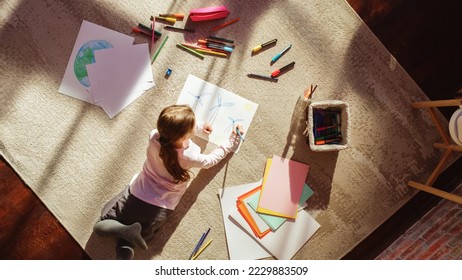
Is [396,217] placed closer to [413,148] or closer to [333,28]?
[413,148]

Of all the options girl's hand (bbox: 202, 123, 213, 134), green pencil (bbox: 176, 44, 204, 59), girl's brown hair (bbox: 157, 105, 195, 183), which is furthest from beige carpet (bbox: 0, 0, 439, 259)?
girl's brown hair (bbox: 157, 105, 195, 183)

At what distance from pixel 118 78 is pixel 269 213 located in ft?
2.99

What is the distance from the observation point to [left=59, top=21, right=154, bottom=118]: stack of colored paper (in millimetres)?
1674

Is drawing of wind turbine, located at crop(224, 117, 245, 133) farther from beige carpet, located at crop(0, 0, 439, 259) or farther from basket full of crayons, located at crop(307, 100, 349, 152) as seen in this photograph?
basket full of crayons, located at crop(307, 100, 349, 152)

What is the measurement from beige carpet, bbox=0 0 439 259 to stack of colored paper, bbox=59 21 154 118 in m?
0.04

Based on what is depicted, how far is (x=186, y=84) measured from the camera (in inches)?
66.8

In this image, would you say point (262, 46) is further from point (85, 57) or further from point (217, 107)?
point (85, 57)

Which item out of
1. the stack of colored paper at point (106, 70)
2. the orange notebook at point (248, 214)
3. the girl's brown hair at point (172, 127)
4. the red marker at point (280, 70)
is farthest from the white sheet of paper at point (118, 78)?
the orange notebook at point (248, 214)

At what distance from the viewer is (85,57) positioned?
1682 millimetres

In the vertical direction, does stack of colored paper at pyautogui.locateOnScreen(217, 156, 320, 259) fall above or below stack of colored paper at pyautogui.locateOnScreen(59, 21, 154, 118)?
below

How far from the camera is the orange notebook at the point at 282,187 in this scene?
5.51 feet
